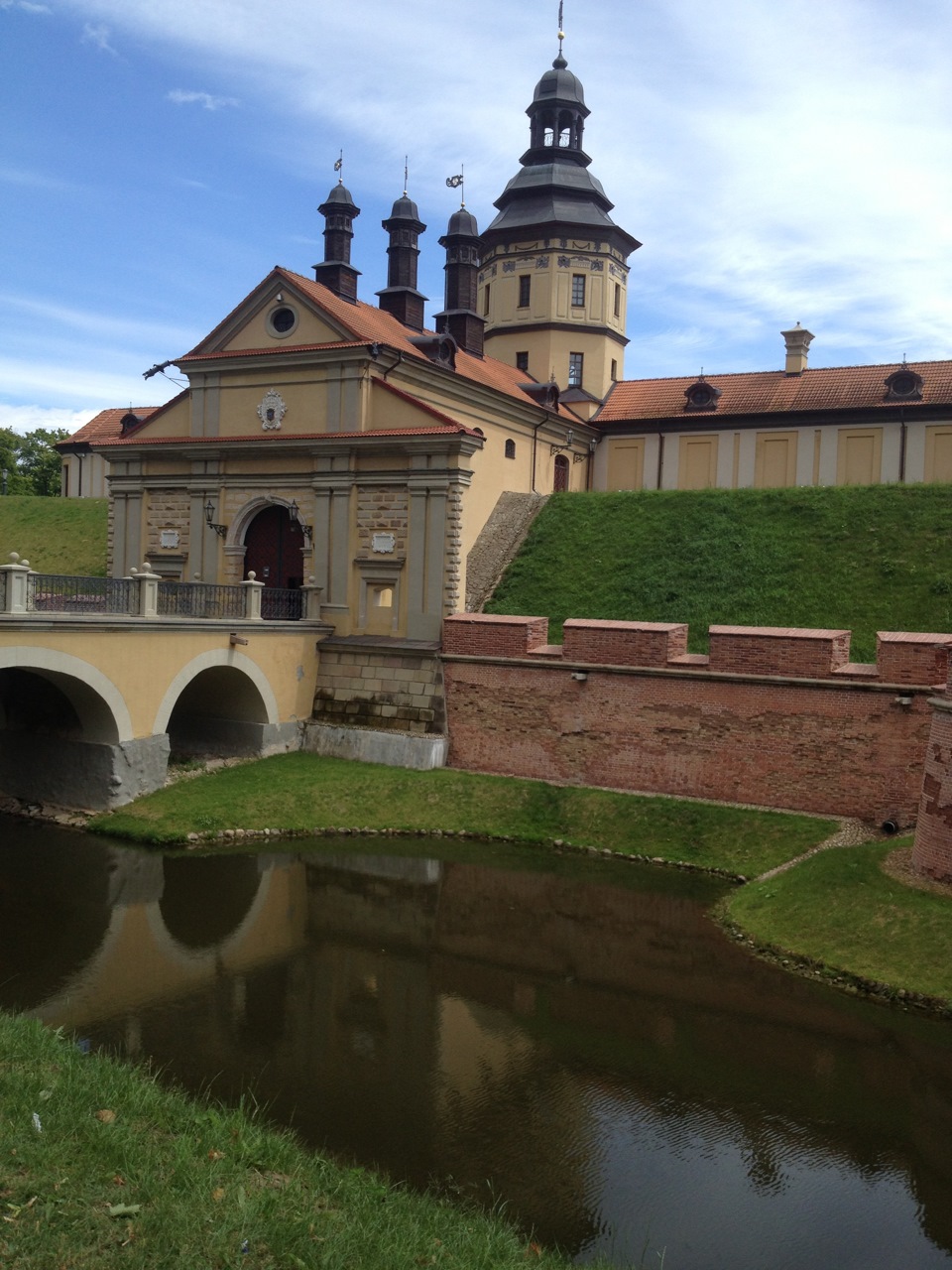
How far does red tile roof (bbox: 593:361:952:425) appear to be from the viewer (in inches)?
1201

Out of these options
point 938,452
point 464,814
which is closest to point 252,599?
point 464,814

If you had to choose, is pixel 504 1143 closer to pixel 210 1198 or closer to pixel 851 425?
pixel 210 1198

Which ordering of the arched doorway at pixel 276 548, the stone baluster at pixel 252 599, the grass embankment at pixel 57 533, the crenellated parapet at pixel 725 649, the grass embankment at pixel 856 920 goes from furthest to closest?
the grass embankment at pixel 57 533
the arched doorway at pixel 276 548
the stone baluster at pixel 252 599
the crenellated parapet at pixel 725 649
the grass embankment at pixel 856 920

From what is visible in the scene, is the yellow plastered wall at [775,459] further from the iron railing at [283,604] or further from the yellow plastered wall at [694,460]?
the iron railing at [283,604]

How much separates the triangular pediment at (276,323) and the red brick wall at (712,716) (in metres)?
7.61

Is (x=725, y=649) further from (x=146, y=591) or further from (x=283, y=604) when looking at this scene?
(x=146, y=591)

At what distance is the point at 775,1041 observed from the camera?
10.3 meters

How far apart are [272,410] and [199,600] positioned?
5825 mm

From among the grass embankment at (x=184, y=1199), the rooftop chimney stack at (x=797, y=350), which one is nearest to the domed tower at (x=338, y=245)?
the rooftop chimney stack at (x=797, y=350)

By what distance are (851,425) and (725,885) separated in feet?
64.9

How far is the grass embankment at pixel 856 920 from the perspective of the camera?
11297mm

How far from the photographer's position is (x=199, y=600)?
19719 mm

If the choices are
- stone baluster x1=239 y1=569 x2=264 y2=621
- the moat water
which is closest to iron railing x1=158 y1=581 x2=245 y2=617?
stone baluster x1=239 y1=569 x2=264 y2=621

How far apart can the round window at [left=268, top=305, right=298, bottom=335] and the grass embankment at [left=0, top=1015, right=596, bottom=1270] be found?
Result: 60.7ft
